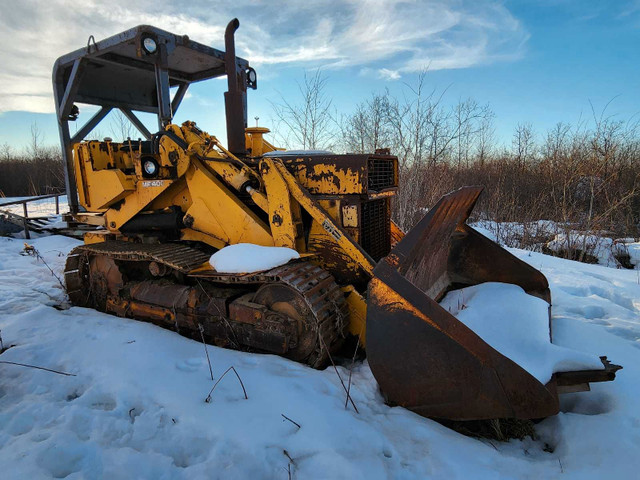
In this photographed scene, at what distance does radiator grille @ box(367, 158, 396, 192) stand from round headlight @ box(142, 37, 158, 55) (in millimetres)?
2883

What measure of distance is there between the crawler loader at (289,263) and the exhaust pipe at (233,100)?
1cm

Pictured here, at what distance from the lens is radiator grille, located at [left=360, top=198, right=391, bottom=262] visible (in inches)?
146

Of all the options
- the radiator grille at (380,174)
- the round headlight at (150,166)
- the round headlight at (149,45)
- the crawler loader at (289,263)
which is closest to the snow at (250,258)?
the crawler loader at (289,263)

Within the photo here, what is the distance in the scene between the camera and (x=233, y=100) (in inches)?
158

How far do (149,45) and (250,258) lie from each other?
114 inches

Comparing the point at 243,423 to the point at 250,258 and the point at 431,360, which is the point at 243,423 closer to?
the point at 431,360

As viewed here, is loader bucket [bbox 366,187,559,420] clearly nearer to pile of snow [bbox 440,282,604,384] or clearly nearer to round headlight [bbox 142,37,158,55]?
pile of snow [bbox 440,282,604,384]

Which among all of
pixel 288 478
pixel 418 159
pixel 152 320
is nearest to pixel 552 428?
pixel 288 478

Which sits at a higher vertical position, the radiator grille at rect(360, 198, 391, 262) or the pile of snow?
the radiator grille at rect(360, 198, 391, 262)

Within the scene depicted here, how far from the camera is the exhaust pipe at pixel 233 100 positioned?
3.77 m

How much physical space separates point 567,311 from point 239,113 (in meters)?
3.95

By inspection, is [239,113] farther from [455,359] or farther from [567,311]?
[567,311]

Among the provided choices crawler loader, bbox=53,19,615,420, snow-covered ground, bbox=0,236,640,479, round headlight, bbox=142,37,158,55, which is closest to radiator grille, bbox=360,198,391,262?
crawler loader, bbox=53,19,615,420

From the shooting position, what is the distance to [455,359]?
2.23m
